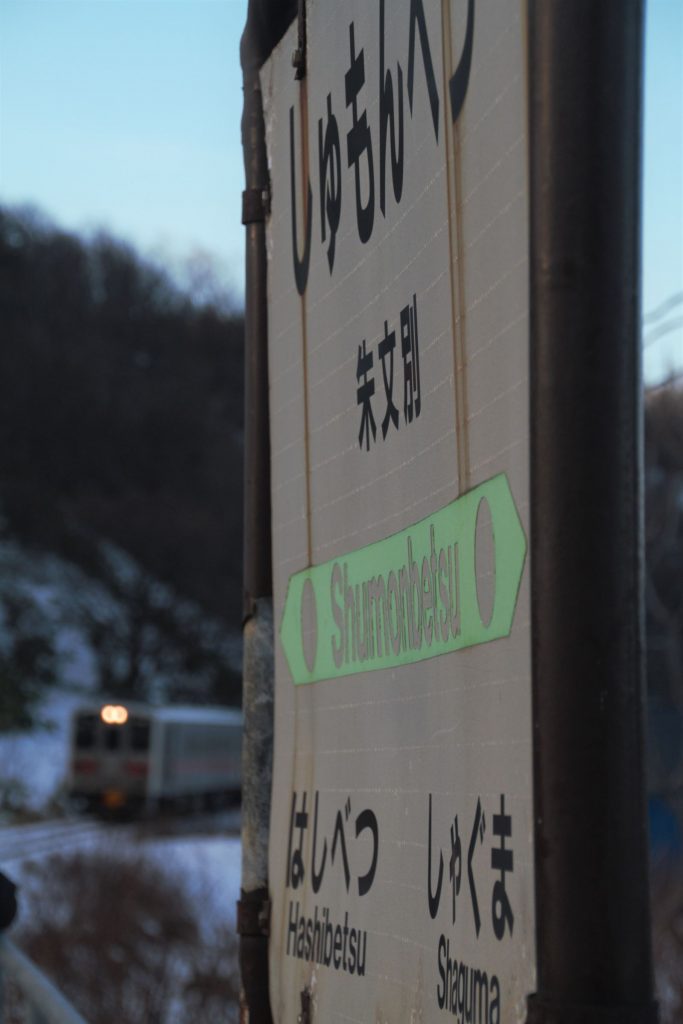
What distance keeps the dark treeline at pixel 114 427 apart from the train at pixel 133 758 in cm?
1164

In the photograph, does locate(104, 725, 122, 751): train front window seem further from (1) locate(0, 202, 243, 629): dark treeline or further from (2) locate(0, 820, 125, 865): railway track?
(1) locate(0, 202, 243, 629): dark treeline

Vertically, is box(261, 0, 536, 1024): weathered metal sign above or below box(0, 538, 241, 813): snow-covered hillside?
below

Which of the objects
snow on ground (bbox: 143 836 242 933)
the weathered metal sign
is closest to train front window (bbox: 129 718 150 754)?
snow on ground (bbox: 143 836 242 933)

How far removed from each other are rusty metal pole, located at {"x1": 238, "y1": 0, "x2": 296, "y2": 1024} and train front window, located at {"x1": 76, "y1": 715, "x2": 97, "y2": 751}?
31113mm

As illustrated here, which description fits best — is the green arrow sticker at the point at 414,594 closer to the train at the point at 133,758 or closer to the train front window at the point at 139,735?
the train at the point at 133,758

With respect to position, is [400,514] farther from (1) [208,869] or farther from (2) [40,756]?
(2) [40,756]

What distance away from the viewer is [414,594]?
231 cm

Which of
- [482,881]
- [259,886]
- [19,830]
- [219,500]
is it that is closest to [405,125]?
[482,881]

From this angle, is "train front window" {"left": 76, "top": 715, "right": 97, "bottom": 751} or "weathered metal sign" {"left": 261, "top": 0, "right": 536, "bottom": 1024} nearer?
"weathered metal sign" {"left": 261, "top": 0, "right": 536, "bottom": 1024}

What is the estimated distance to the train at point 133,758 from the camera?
32562 millimetres

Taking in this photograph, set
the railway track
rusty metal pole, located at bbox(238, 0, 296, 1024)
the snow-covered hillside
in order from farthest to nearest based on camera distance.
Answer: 1. the snow-covered hillside
2. the railway track
3. rusty metal pole, located at bbox(238, 0, 296, 1024)

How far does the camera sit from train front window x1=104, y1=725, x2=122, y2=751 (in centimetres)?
3319

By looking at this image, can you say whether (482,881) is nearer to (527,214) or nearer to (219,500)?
(527,214)

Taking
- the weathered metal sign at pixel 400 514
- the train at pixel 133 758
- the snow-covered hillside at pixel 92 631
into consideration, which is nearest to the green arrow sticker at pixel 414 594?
the weathered metal sign at pixel 400 514
